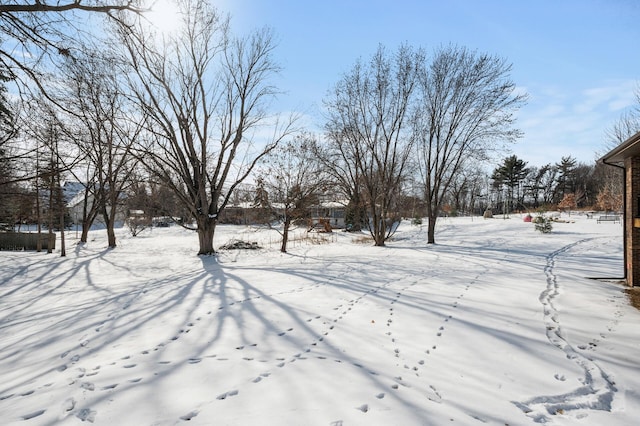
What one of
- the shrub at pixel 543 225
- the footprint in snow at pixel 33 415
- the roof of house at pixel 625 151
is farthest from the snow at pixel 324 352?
the shrub at pixel 543 225

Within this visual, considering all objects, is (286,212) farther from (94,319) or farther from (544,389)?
(544,389)

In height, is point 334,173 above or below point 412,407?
above

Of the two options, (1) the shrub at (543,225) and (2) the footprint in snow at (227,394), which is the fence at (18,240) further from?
(1) the shrub at (543,225)

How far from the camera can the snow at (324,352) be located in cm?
278

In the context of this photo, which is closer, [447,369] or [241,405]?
[241,405]

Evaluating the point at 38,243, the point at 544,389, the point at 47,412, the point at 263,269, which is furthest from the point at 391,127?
the point at 38,243

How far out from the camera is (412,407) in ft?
9.23

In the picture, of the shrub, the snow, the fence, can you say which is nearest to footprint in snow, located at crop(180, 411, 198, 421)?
the snow

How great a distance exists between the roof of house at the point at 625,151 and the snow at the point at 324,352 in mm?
2846

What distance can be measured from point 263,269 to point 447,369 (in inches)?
285

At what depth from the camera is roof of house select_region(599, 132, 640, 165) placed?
6137mm

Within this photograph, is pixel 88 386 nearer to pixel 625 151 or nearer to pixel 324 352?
pixel 324 352

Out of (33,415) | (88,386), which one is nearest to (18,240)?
(88,386)

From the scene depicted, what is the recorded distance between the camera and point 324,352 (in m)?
3.88
